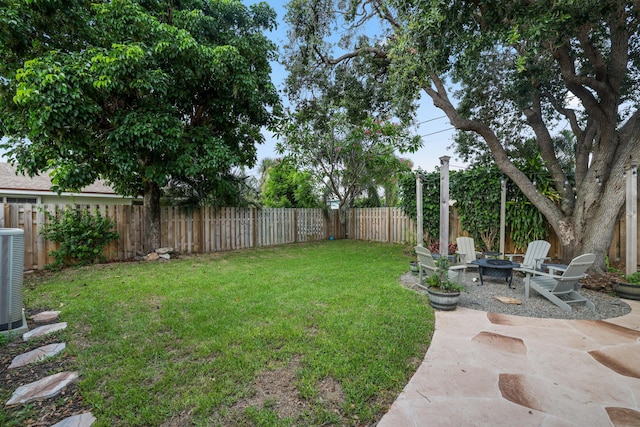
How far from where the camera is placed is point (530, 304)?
3969mm

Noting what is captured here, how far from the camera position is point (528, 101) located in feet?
20.2

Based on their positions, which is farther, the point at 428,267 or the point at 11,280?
the point at 428,267

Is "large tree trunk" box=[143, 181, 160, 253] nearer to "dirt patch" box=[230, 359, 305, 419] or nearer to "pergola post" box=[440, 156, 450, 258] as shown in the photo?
"dirt patch" box=[230, 359, 305, 419]

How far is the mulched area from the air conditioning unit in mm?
321

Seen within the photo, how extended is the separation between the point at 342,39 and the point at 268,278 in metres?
7.17

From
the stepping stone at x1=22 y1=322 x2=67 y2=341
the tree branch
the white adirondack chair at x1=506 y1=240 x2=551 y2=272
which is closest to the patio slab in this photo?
the white adirondack chair at x1=506 y1=240 x2=551 y2=272

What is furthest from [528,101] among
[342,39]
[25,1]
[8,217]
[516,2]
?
[8,217]

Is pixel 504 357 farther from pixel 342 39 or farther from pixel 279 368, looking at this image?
pixel 342 39

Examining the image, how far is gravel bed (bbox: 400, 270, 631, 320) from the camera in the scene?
3588 millimetres

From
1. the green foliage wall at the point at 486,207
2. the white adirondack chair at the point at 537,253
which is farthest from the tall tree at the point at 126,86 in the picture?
the white adirondack chair at the point at 537,253

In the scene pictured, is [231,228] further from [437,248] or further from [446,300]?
[446,300]

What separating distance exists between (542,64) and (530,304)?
4785mm

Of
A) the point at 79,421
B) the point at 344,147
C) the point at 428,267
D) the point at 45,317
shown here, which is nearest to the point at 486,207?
the point at 428,267

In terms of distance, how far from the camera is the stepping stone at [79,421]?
1644mm
